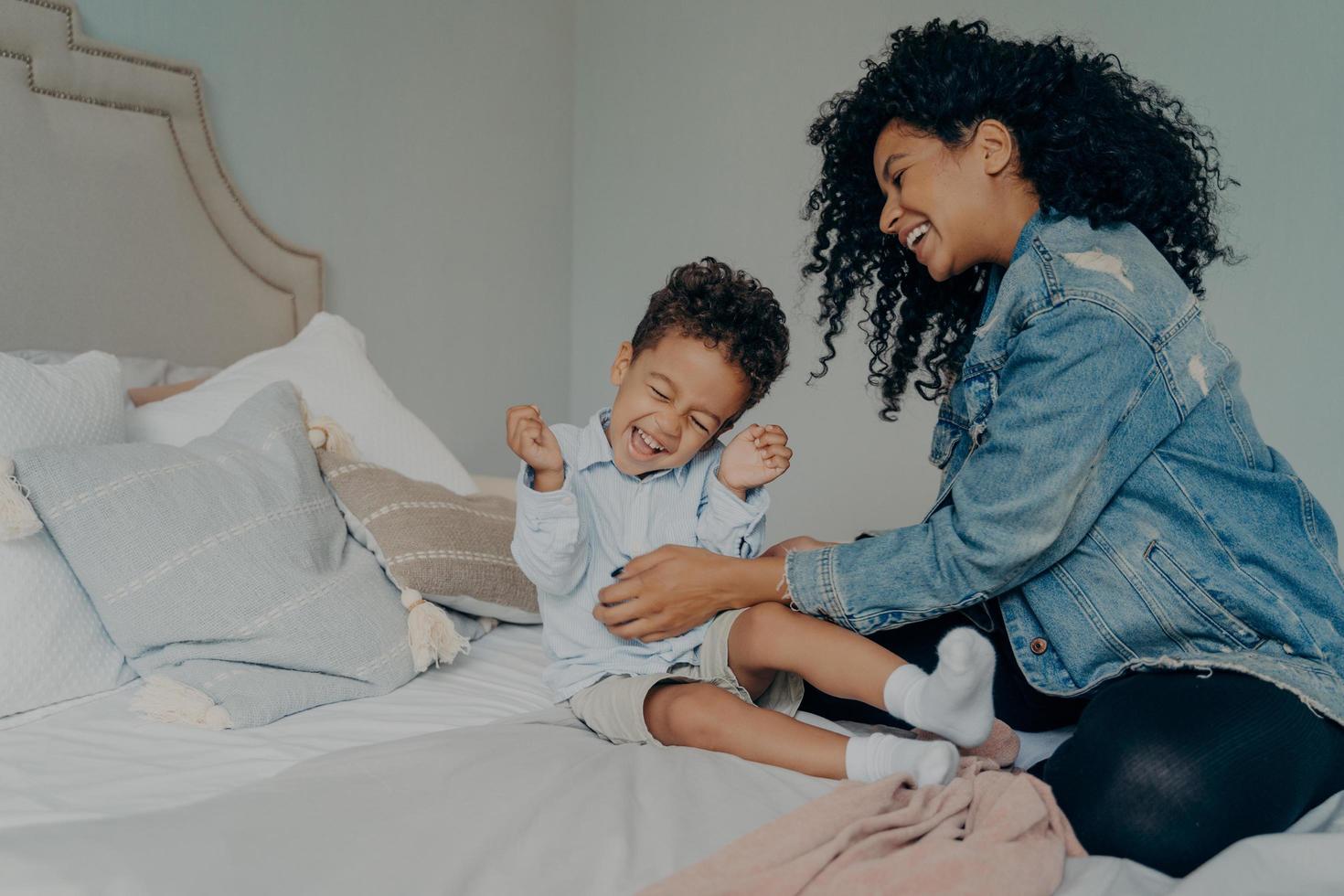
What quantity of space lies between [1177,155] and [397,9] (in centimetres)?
212

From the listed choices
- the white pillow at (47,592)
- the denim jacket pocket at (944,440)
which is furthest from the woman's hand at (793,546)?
the white pillow at (47,592)

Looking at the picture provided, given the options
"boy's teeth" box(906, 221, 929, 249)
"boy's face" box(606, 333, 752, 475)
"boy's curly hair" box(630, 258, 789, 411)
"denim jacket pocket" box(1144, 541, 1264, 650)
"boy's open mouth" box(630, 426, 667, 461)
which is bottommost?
"denim jacket pocket" box(1144, 541, 1264, 650)

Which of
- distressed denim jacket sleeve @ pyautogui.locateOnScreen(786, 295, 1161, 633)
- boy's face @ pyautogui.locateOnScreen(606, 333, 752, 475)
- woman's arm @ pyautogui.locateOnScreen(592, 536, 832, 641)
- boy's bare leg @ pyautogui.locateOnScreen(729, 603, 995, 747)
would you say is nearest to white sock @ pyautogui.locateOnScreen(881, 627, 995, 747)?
boy's bare leg @ pyautogui.locateOnScreen(729, 603, 995, 747)

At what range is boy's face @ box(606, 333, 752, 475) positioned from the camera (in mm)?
1394

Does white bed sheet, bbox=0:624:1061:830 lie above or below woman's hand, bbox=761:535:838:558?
below

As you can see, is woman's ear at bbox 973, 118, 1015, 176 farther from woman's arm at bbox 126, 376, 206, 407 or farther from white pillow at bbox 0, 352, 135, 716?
woman's arm at bbox 126, 376, 206, 407

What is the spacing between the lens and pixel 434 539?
1.49 metres

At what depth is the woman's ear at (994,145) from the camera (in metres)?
1.29

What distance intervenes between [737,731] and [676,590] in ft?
0.66

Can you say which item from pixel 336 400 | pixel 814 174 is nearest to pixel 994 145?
pixel 336 400

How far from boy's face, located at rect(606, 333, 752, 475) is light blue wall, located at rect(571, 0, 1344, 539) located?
120 cm

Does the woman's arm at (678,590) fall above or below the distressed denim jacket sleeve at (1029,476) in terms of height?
below

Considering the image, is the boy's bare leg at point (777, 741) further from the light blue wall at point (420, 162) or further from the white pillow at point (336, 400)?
the light blue wall at point (420, 162)

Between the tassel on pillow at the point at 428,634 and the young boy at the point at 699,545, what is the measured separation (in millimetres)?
133
